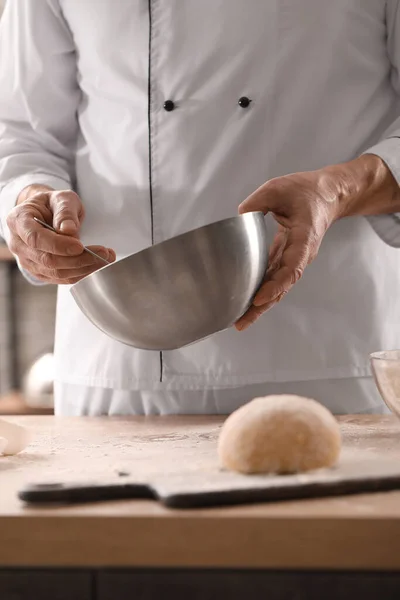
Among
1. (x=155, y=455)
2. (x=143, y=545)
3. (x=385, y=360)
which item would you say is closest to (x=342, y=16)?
(x=385, y=360)

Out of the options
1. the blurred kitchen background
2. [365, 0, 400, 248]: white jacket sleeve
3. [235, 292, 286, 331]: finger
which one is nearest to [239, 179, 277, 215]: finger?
[235, 292, 286, 331]: finger

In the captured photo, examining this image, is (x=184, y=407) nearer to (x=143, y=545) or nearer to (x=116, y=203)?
(x=116, y=203)

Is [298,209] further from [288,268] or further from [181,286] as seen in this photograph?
[181,286]

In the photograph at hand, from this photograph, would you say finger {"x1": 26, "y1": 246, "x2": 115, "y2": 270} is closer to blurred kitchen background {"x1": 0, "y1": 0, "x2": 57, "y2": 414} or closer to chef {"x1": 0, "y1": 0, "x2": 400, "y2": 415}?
chef {"x1": 0, "y1": 0, "x2": 400, "y2": 415}

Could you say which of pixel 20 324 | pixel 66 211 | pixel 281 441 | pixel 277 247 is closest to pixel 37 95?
pixel 66 211

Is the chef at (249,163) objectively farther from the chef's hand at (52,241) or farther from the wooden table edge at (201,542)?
the wooden table edge at (201,542)

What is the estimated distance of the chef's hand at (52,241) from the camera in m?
0.98

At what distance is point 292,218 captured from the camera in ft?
3.16

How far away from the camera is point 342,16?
1123 mm

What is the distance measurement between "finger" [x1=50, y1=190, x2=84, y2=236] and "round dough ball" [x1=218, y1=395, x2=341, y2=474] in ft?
1.19

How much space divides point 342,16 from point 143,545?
772 millimetres

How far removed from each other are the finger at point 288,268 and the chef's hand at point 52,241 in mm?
190

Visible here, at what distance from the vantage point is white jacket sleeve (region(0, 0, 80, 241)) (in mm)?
1251

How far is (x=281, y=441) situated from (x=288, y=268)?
0.27m
